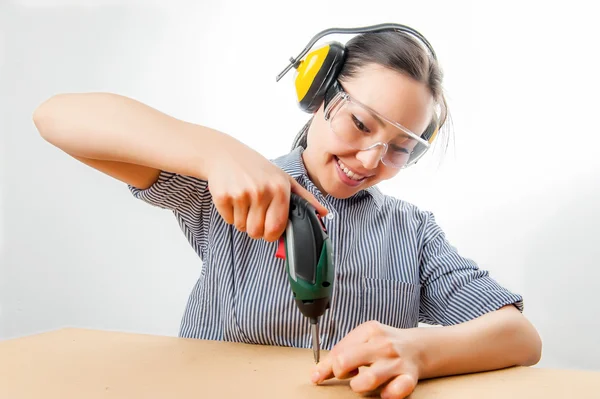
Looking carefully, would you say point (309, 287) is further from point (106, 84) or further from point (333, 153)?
point (106, 84)

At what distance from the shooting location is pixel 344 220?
4.05ft

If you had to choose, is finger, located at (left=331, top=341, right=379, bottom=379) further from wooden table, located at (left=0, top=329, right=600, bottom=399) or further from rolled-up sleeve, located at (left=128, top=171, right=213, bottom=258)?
rolled-up sleeve, located at (left=128, top=171, right=213, bottom=258)

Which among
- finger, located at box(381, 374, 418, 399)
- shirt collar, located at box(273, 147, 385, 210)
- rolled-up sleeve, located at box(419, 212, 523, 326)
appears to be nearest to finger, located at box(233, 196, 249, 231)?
finger, located at box(381, 374, 418, 399)

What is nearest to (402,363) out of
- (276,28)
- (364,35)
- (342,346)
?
(342,346)

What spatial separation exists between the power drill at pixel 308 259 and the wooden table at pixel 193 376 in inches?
4.7

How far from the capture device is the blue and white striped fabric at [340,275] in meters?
1.10

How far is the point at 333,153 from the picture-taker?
1.16 metres

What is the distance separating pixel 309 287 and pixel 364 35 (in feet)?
2.24

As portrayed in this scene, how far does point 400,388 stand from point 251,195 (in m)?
0.34

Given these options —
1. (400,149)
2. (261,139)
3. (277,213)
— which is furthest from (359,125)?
(261,139)

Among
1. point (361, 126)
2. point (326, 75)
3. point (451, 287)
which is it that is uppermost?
point (326, 75)

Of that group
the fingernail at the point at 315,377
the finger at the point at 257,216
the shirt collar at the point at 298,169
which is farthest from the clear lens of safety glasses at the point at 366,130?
the fingernail at the point at 315,377

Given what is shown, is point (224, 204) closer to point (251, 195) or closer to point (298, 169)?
point (251, 195)

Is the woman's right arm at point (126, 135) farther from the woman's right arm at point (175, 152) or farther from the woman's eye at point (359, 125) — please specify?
the woman's eye at point (359, 125)
